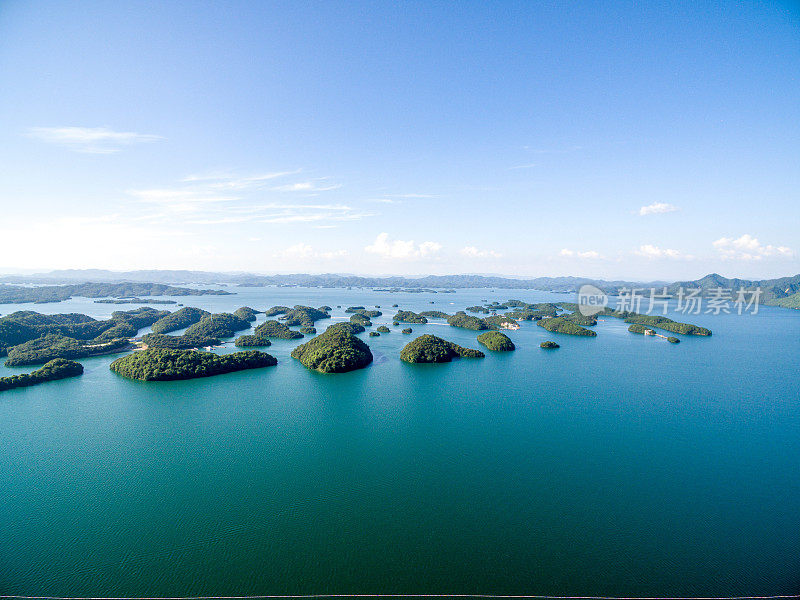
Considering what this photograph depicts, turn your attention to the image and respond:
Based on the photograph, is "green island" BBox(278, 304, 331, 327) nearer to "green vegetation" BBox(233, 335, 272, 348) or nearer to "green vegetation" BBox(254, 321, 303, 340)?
"green vegetation" BBox(254, 321, 303, 340)

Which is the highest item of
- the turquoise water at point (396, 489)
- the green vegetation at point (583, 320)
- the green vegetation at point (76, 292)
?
the green vegetation at point (583, 320)

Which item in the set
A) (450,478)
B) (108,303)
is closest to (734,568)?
(450,478)

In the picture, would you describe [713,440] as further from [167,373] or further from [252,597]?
[167,373]

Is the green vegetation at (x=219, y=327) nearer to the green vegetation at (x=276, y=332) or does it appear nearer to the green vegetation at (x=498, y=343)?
the green vegetation at (x=276, y=332)

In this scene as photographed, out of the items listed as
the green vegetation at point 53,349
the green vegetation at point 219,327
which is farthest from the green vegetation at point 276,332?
the green vegetation at point 53,349

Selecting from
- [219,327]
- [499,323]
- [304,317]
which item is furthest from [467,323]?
[219,327]

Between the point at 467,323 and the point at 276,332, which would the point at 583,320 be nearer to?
the point at 467,323
